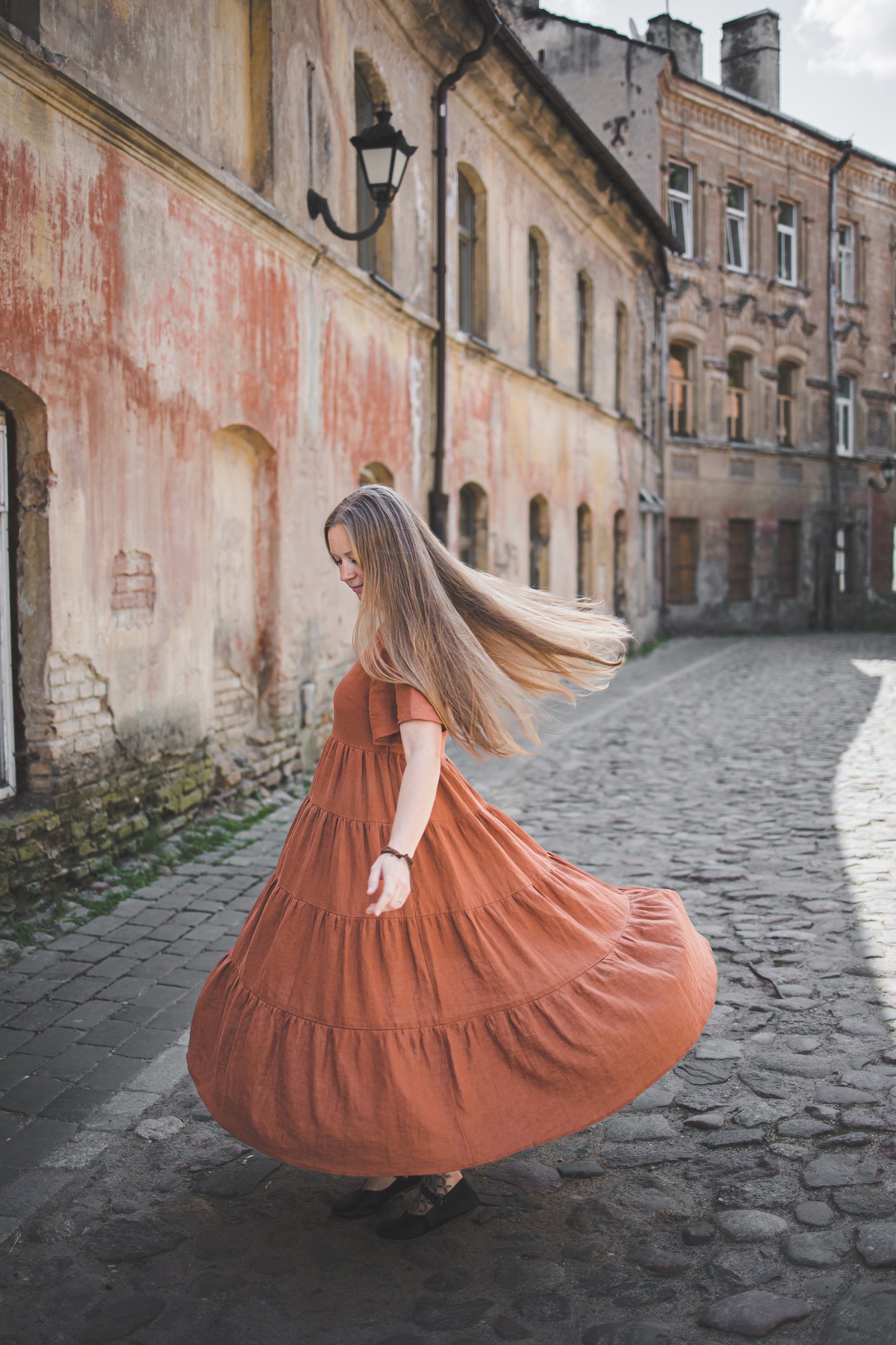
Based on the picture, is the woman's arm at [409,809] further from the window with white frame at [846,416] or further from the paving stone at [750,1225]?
the window with white frame at [846,416]

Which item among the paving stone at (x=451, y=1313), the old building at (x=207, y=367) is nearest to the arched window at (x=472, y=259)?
the old building at (x=207, y=367)

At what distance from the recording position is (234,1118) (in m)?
2.48

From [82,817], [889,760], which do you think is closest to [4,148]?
[82,817]

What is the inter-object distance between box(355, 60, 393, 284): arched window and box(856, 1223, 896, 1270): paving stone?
8672 millimetres

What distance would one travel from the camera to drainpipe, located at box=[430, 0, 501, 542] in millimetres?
11141

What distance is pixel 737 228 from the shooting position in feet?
87.6

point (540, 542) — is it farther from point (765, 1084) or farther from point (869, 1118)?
point (869, 1118)

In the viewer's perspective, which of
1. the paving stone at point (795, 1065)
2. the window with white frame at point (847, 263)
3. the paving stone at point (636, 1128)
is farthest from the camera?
the window with white frame at point (847, 263)

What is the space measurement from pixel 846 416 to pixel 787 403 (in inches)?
94.5

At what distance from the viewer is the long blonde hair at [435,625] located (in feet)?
8.23

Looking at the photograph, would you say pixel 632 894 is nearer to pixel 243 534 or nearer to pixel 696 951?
pixel 696 951

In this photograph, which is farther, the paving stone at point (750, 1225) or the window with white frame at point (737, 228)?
the window with white frame at point (737, 228)

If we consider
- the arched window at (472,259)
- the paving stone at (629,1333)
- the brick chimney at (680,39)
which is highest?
the brick chimney at (680,39)

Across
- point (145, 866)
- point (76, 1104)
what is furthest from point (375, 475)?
point (76, 1104)
